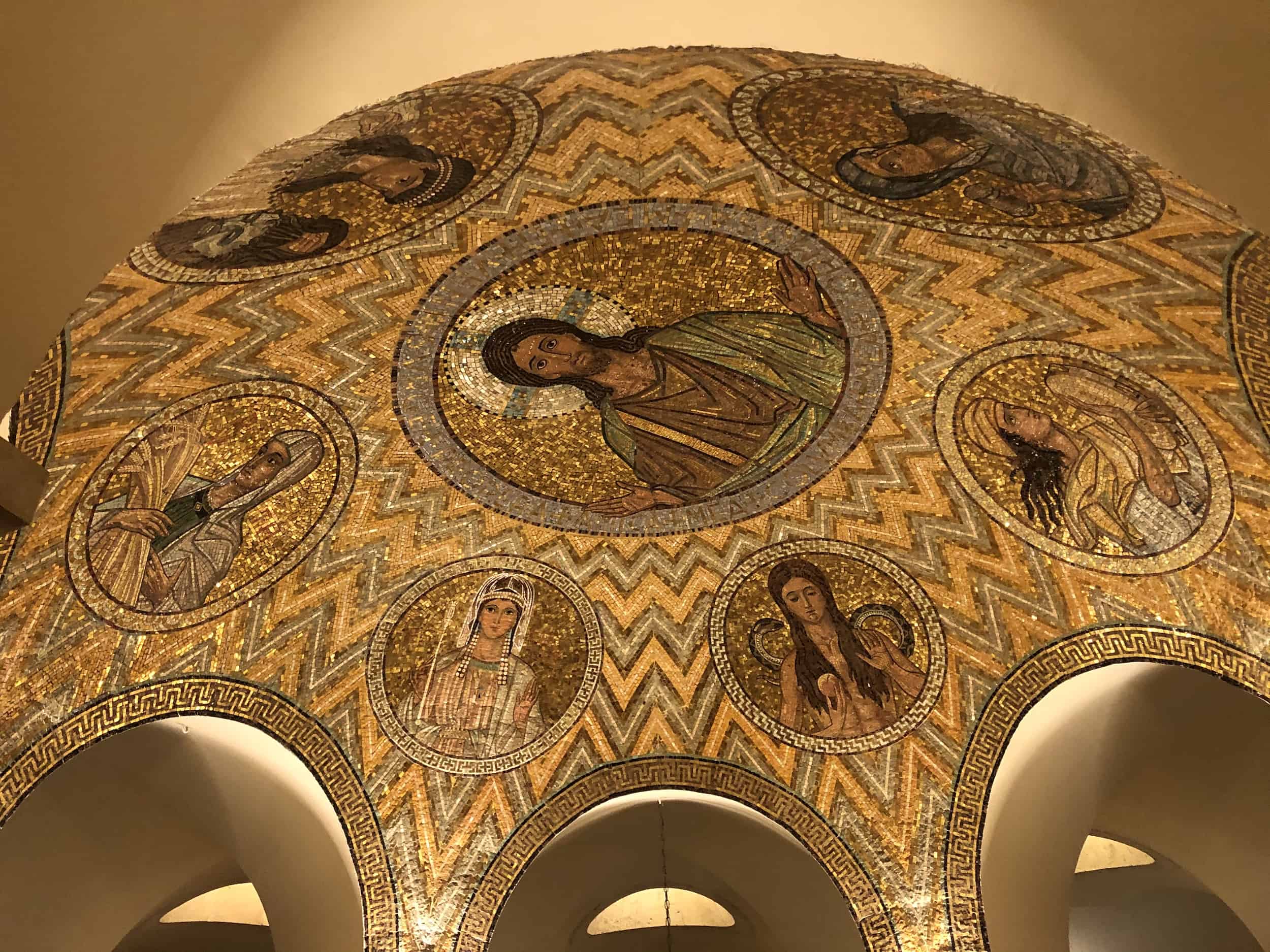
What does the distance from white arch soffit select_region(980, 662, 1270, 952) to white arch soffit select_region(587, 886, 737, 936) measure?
10.3ft

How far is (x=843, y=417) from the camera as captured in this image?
7.56 m

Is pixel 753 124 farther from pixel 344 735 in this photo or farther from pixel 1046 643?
pixel 344 735

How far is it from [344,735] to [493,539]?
1880 mm

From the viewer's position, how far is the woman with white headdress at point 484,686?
28.3ft

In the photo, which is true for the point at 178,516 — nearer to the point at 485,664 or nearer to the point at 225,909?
the point at 485,664

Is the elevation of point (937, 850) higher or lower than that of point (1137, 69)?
lower

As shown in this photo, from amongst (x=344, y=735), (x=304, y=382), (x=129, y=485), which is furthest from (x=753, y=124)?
(x=344, y=735)

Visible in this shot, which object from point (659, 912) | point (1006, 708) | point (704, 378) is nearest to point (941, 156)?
point (704, 378)

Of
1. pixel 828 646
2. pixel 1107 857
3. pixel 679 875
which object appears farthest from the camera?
pixel 1107 857

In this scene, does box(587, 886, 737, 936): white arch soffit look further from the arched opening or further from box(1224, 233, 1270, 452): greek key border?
box(1224, 233, 1270, 452): greek key border

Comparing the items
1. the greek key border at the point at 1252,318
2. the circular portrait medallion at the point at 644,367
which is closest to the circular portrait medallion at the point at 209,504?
the circular portrait medallion at the point at 644,367

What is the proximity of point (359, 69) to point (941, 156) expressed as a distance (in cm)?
301

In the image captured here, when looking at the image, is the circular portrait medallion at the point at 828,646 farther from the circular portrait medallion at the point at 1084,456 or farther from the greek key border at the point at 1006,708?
the circular portrait medallion at the point at 1084,456

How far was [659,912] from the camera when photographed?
1116 cm
